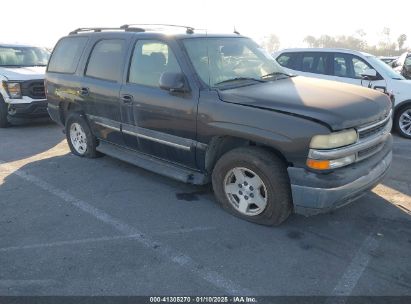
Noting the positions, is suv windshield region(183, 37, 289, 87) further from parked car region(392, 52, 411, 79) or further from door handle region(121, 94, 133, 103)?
parked car region(392, 52, 411, 79)

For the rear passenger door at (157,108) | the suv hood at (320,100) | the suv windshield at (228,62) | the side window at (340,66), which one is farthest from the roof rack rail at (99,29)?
the side window at (340,66)

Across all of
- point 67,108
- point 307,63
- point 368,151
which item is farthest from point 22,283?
point 307,63

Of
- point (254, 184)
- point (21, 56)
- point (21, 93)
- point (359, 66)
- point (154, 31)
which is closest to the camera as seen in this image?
point (254, 184)

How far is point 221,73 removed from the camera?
4336mm

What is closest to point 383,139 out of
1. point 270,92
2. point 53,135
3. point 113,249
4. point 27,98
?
point 270,92

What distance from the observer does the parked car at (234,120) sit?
11.4 feet

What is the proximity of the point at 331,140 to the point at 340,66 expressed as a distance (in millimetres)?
5068

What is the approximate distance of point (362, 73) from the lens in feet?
25.1

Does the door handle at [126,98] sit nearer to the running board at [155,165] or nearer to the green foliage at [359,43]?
the running board at [155,165]

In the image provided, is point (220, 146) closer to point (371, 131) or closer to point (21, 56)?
point (371, 131)

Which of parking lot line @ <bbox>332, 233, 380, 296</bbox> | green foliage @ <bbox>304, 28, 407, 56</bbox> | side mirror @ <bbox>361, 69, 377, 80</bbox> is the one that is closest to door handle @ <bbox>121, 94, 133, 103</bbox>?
parking lot line @ <bbox>332, 233, 380, 296</bbox>

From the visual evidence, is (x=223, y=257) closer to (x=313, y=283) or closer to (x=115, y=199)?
(x=313, y=283)

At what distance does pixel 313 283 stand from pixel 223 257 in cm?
79

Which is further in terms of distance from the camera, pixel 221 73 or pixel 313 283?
pixel 221 73
